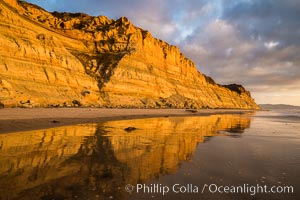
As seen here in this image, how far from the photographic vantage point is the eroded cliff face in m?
28.0

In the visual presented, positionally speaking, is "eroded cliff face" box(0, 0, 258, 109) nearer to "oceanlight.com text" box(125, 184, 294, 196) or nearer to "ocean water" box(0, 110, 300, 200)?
"ocean water" box(0, 110, 300, 200)

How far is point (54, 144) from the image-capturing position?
8.98 meters

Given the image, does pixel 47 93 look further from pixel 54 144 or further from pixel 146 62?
pixel 146 62

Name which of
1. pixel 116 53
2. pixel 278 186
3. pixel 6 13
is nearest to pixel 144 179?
pixel 278 186

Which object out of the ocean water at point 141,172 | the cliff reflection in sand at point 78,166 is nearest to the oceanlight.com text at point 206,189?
the ocean water at point 141,172

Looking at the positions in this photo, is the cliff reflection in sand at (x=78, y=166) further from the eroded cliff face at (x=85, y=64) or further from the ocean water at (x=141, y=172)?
the eroded cliff face at (x=85, y=64)

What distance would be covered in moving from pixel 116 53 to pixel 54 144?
41.8 meters

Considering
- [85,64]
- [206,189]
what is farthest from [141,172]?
[85,64]

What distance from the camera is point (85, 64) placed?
4269 cm

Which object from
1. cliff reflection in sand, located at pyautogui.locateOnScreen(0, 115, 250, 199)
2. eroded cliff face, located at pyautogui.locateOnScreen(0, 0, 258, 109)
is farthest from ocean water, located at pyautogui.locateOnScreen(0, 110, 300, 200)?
eroded cliff face, located at pyautogui.locateOnScreen(0, 0, 258, 109)

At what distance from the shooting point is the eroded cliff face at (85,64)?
28.0m

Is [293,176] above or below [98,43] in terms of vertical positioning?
below

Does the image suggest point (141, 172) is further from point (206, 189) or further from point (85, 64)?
point (85, 64)

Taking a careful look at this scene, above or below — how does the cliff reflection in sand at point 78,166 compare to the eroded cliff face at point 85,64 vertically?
below
